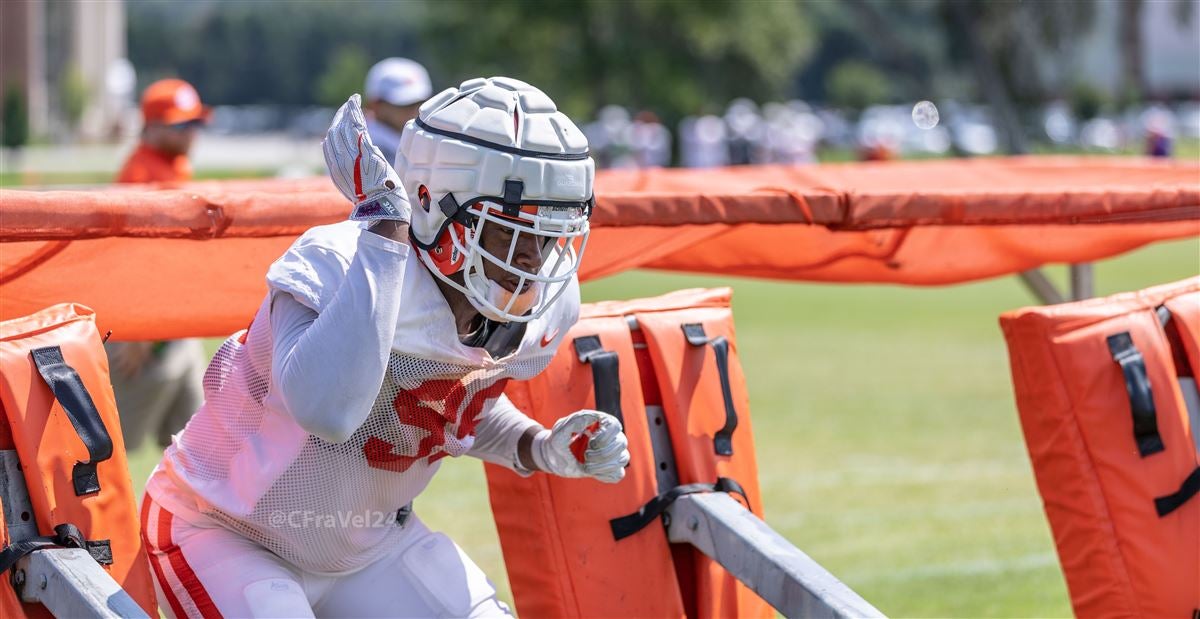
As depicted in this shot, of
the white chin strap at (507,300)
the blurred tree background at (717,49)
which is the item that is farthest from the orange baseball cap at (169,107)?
the blurred tree background at (717,49)

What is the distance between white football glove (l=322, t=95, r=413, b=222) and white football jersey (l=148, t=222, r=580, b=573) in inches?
5.4

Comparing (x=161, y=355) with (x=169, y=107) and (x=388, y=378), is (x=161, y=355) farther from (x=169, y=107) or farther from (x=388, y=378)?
(x=388, y=378)

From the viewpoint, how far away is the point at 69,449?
9.99ft

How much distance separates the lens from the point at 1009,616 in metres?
5.16

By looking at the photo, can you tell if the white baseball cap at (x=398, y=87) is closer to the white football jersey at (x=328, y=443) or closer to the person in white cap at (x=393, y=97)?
the person in white cap at (x=393, y=97)

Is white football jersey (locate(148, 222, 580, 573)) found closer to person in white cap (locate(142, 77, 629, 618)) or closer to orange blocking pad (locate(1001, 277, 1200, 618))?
person in white cap (locate(142, 77, 629, 618))

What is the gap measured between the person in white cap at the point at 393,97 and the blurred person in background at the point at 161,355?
1031 mm

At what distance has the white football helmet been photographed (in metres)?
2.95

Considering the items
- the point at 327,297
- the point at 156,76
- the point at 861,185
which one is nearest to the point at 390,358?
the point at 327,297

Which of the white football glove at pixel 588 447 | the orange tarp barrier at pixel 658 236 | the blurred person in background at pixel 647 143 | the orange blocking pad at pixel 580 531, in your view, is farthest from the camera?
the blurred person in background at pixel 647 143

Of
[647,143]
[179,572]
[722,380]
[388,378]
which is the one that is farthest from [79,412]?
[647,143]

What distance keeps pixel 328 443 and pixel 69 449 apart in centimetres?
52

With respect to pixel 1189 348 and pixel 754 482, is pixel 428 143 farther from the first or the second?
pixel 1189 348

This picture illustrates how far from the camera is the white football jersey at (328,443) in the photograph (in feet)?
9.83
